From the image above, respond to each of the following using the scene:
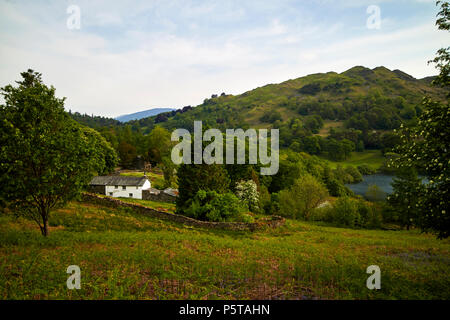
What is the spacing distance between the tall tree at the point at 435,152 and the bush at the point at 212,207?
70.7 ft

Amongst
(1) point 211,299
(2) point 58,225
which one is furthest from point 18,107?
(1) point 211,299

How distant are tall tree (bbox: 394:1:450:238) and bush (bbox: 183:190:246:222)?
21.6 meters

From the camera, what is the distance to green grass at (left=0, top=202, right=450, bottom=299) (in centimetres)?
930

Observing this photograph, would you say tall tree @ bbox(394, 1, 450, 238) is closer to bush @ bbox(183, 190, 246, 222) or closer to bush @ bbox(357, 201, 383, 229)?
bush @ bbox(183, 190, 246, 222)

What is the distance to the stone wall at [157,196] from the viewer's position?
4903cm

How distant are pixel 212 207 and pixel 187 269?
1758cm

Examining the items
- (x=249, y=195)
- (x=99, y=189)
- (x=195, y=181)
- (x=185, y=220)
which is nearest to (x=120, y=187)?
(x=99, y=189)

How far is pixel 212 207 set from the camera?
97.6 feet

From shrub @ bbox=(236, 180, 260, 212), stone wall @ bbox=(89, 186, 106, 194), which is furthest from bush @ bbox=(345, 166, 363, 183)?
stone wall @ bbox=(89, 186, 106, 194)

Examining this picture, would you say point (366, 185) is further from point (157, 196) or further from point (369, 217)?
point (157, 196)
